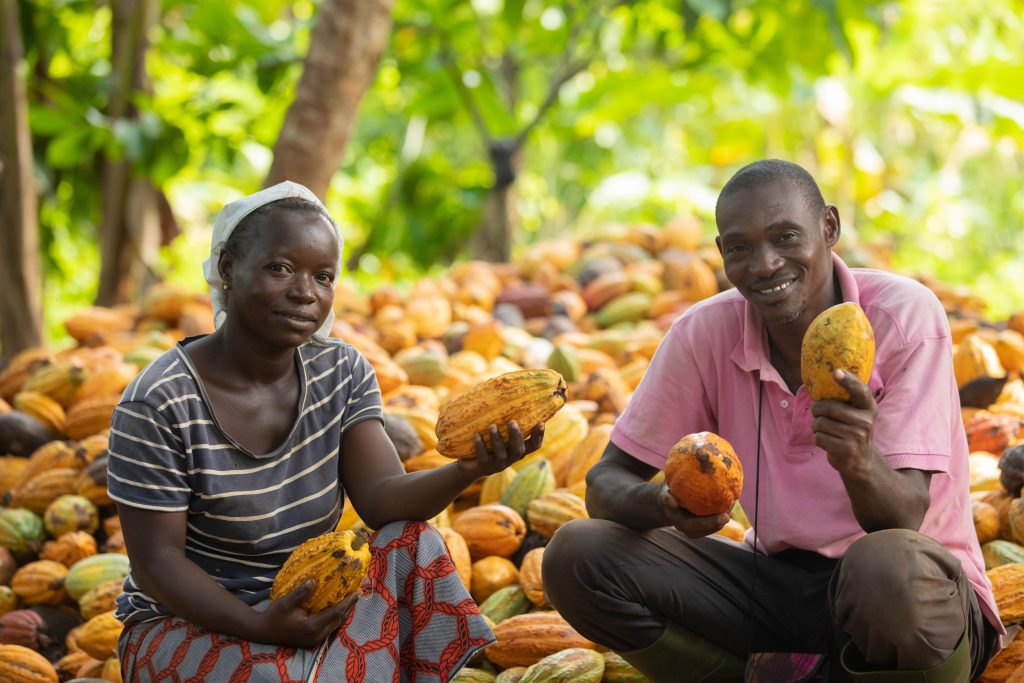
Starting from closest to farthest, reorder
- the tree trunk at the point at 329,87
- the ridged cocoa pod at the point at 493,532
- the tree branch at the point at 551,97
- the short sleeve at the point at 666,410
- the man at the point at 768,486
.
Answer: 1. the man at the point at 768,486
2. the short sleeve at the point at 666,410
3. the ridged cocoa pod at the point at 493,532
4. the tree trunk at the point at 329,87
5. the tree branch at the point at 551,97

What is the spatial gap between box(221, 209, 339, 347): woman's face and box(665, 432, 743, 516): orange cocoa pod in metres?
0.80

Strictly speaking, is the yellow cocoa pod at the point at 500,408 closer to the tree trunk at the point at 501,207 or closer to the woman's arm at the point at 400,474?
the woman's arm at the point at 400,474

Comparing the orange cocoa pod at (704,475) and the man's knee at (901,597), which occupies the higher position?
the orange cocoa pod at (704,475)

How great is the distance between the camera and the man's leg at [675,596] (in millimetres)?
2182

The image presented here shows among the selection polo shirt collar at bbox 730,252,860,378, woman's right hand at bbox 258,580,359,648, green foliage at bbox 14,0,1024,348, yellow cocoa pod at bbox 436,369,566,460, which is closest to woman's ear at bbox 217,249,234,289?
yellow cocoa pod at bbox 436,369,566,460

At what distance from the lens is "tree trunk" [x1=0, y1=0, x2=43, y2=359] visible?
15.9 ft

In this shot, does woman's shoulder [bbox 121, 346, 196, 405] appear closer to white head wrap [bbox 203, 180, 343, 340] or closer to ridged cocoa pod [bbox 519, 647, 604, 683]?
white head wrap [bbox 203, 180, 343, 340]

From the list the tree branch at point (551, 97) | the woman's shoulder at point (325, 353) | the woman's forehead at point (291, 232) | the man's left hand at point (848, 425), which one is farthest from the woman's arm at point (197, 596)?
the tree branch at point (551, 97)

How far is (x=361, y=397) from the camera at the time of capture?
2.42m

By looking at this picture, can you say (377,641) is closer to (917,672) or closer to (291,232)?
(291,232)

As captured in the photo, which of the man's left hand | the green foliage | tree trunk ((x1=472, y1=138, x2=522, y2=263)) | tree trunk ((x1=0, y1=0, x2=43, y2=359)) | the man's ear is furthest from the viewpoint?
tree trunk ((x1=472, y1=138, x2=522, y2=263))

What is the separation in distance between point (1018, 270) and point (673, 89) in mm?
3607

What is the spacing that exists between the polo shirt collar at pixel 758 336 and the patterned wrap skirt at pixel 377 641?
0.77 metres

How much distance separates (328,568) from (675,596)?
75 cm
